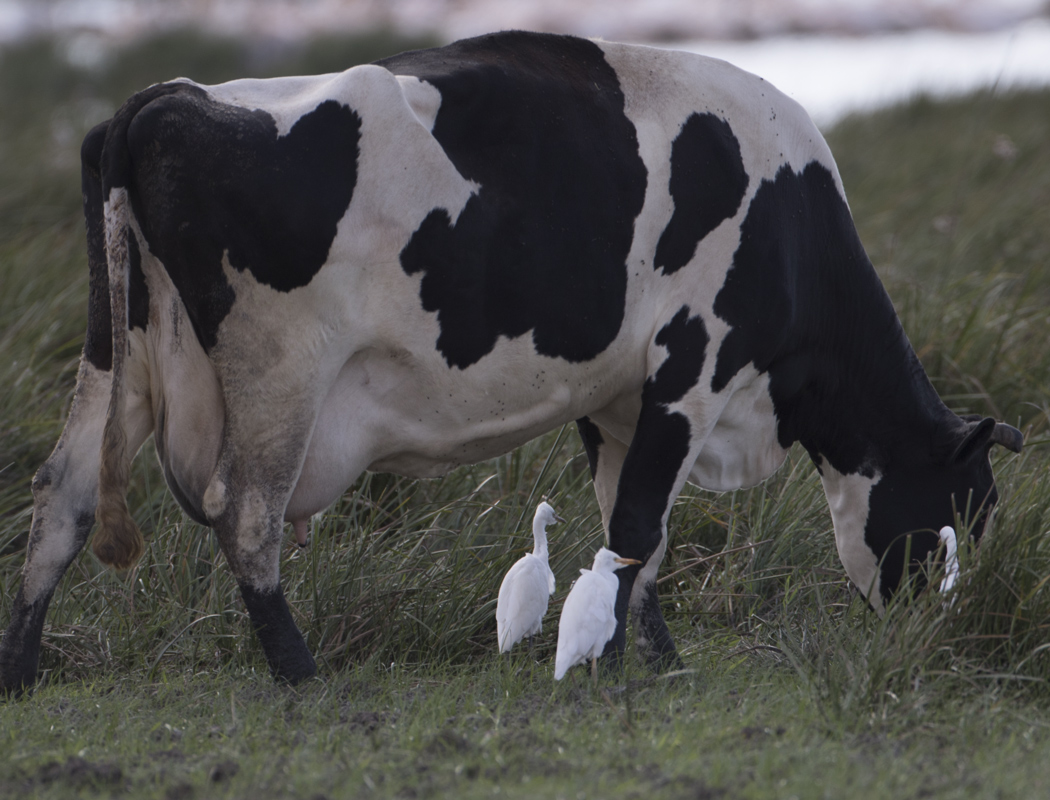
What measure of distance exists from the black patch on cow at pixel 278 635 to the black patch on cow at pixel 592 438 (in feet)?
3.99

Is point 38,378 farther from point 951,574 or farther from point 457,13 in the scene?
point 457,13

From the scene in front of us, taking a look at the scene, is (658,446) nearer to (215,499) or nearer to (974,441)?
(974,441)

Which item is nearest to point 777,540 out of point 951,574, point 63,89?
point 951,574

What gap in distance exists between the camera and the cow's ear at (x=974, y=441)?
12.7ft

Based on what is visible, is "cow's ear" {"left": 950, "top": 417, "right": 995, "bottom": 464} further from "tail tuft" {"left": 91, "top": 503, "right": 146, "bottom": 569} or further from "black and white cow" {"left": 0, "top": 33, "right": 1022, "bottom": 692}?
"tail tuft" {"left": 91, "top": 503, "right": 146, "bottom": 569}

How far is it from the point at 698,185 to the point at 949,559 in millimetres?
1314

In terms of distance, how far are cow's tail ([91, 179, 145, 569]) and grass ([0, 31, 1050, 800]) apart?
0.49m

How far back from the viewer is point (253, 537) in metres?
3.27

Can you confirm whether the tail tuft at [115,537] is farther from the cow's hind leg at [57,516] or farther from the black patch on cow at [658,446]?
the black patch on cow at [658,446]

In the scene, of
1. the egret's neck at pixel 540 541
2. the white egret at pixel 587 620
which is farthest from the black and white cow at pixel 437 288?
the egret's neck at pixel 540 541

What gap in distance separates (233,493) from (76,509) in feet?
1.74

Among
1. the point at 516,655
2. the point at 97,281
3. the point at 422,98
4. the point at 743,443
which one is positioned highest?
the point at 422,98

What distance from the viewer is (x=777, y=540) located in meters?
4.50

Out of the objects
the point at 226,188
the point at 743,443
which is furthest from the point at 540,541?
the point at 226,188
